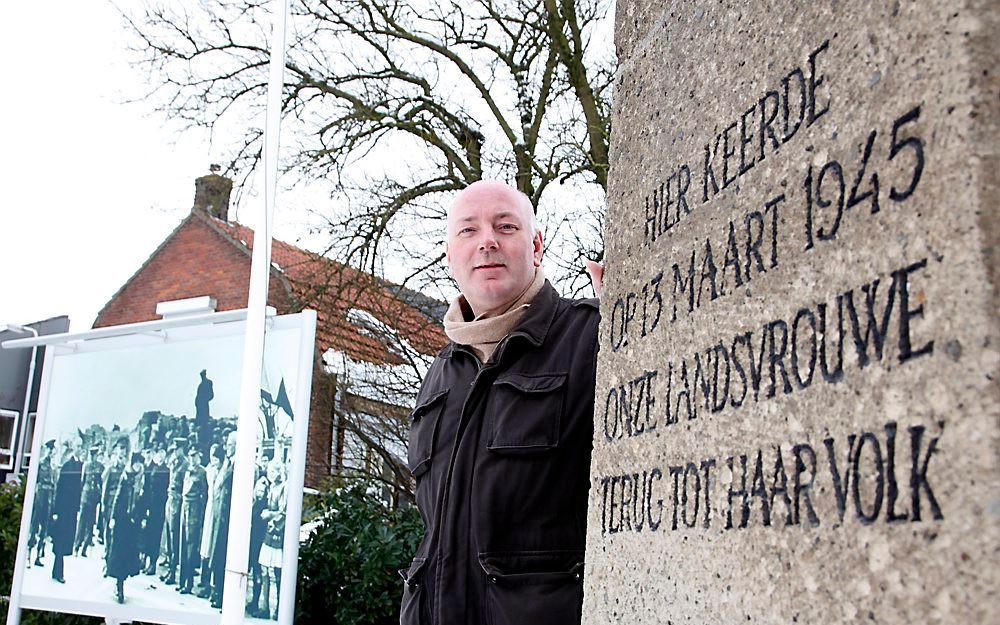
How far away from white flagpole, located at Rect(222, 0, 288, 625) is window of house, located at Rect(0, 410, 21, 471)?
7110 mm

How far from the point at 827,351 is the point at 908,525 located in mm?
241

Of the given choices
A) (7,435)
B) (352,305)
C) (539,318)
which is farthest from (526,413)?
(7,435)

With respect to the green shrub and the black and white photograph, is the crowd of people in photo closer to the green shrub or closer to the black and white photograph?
the black and white photograph

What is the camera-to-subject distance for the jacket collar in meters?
2.31

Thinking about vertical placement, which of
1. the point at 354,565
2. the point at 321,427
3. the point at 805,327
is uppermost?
the point at 321,427

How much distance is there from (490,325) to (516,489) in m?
0.46

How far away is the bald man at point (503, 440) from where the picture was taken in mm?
2070

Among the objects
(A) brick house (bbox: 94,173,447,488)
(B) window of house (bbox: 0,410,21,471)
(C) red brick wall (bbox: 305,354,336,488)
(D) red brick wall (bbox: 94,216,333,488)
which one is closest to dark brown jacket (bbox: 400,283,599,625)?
(A) brick house (bbox: 94,173,447,488)

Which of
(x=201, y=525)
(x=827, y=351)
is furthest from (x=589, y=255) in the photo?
(x=827, y=351)

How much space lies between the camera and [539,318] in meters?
2.36

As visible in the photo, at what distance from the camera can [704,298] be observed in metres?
1.44

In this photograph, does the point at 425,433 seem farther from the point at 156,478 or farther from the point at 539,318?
the point at 156,478

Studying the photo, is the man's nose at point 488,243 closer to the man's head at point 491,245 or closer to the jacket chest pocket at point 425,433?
the man's head at point 491,245

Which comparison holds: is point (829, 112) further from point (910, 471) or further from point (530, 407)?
point (530, 407)
